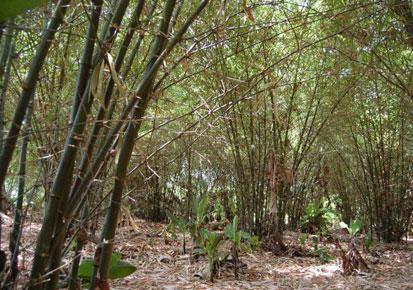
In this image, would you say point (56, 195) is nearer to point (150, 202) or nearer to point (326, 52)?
point (326, 52)

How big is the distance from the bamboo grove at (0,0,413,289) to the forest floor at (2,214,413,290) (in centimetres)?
40

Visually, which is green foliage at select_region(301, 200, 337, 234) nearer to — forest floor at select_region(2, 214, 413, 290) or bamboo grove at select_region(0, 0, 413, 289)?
bamboo grove at select_region(0, 0, 413, 289)

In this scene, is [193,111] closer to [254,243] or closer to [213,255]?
[213,255]

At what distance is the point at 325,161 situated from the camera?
244 inches

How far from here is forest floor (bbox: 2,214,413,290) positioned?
2834mm

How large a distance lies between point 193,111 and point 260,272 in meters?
2.30

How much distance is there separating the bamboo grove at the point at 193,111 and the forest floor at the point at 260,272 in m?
0.40

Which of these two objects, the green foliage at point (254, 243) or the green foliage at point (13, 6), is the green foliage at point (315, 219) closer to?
the green foliage at point (254, 243)

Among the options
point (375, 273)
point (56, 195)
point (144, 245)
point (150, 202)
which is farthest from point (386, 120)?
point (56, 195)

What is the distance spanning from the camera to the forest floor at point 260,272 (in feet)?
9.30

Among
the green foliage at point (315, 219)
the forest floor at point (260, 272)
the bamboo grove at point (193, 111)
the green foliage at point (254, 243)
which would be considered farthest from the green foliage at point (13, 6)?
the green foliage at point (315, 219)

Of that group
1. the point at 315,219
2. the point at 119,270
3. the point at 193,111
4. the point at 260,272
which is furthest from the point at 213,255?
the point at 315,219

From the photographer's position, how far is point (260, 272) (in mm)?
3189

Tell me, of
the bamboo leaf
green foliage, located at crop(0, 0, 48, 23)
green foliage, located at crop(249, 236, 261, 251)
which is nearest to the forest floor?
green foliage, located at crop(249, 236, 261, 251)
